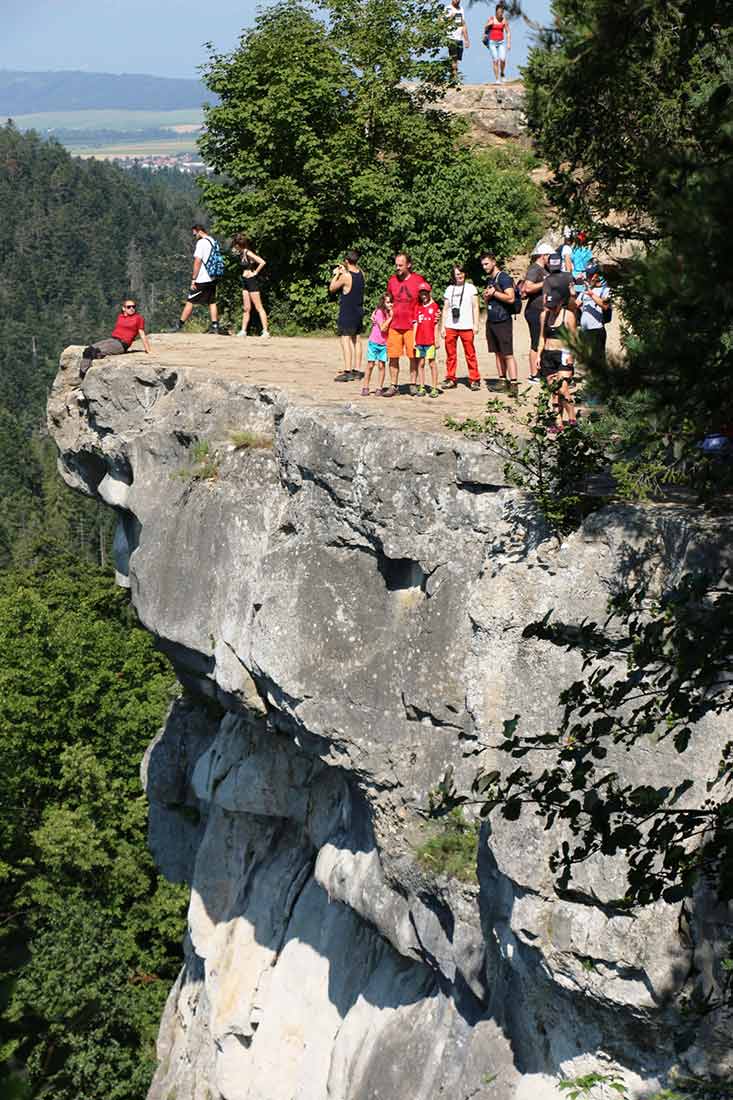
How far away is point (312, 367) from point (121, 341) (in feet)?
10.5

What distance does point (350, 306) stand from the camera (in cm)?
1500

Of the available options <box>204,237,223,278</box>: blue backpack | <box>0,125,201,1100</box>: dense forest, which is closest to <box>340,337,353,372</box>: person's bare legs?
<box>204,237,223,278</box>: blue backpack

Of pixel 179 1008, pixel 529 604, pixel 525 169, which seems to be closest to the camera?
pixel 529 604

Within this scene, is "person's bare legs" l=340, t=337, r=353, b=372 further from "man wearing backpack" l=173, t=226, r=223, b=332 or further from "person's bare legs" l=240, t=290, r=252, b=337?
"person's bare legs" l=240, t=290, r=252, b=337

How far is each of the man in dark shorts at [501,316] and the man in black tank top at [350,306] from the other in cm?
147

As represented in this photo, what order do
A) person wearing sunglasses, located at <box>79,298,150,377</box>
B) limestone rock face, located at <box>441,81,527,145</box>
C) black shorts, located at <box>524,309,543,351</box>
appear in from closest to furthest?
1. black shorts, located at <box>524,309,543,351</box>
2. person wearing sunglasses, located at <box>79,298,150,377</box>
3. limestone rock face, located at <box>441,81,527,145</box>

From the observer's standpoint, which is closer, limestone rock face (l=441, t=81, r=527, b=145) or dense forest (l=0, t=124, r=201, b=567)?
limestone rock face (l=441, t=81, r=527, b=145)

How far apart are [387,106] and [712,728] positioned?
51.2 ft

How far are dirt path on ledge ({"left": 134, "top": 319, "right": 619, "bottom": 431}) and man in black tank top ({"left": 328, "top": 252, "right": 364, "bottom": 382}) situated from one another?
1.08 feet

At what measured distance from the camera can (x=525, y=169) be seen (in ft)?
80.7

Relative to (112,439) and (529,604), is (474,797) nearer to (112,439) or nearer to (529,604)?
(529,604)

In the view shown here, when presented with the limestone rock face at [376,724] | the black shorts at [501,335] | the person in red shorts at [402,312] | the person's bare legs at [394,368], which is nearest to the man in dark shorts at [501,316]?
the black shorts at [501,335]

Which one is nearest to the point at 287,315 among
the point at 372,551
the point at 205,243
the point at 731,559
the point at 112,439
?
the point at 205,243

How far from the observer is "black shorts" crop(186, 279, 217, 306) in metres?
19.4
